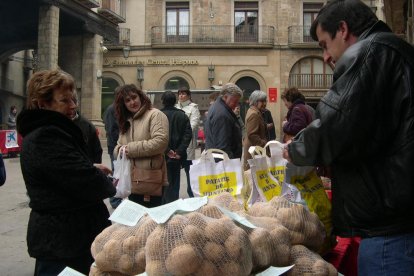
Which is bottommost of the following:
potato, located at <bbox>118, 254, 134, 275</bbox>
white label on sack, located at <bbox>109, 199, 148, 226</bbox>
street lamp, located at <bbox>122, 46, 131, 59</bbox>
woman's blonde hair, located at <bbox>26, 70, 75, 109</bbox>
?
potato, located at <bbox>118, 254, 134, 275</bbox>

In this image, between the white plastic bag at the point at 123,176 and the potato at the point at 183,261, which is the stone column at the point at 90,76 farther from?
the potato at the point at 183,261

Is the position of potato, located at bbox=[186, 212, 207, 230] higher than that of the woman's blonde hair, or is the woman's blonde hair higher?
the woman's blonde hair

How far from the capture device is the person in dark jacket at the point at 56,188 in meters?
2.67

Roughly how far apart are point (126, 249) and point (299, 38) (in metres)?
30.6

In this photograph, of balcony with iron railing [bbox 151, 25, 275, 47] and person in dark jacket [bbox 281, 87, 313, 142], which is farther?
balcony with iron railing [bbox 151, 25, 275, 47]

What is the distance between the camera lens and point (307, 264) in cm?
212

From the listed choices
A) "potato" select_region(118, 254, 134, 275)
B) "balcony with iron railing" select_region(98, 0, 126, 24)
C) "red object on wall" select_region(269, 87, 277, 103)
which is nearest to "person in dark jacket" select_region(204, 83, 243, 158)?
"potato" select_region(118, 254, 134, 275)

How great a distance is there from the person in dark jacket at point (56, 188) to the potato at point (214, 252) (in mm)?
1149

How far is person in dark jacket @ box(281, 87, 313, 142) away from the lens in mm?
6457

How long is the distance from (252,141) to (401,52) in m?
4.69

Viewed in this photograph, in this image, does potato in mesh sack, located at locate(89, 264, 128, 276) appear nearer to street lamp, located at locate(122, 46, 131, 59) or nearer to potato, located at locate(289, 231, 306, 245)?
potato, located at locate(289, 231, 306, 245)

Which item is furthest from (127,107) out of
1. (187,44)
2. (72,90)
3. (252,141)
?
(187,44)

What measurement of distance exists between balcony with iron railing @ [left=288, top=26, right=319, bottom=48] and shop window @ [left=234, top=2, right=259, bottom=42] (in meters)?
2.19

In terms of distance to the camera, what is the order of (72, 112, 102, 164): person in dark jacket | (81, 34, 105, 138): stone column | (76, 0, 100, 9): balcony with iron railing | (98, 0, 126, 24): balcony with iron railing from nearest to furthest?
(72, 112, 102, 164): person in dark jacket
(76, 0, 100, 9): balcony with iron railing
(81, 34, 105, 138): stone column
(98, 0, 126, 24): balcony with iron railing
